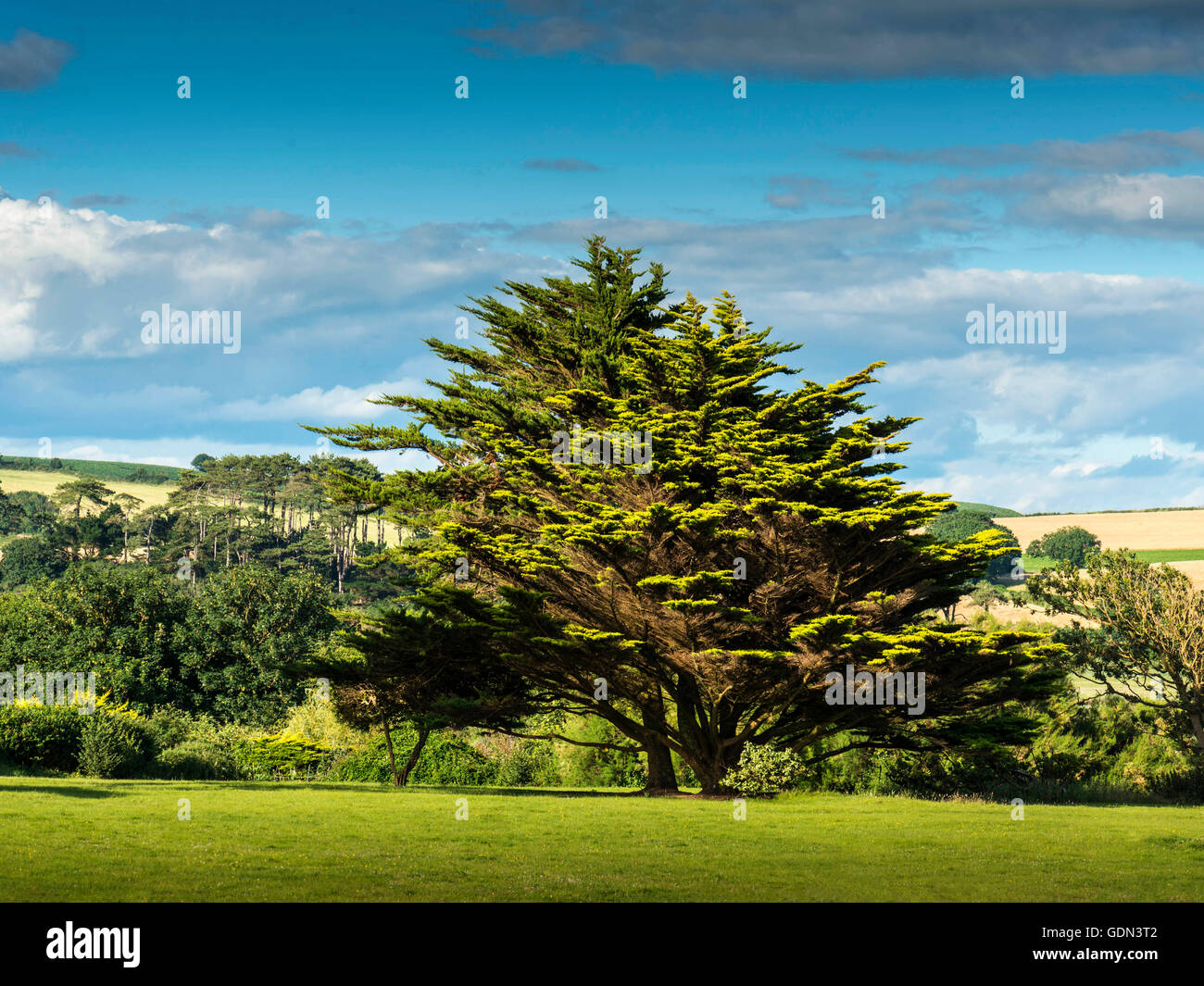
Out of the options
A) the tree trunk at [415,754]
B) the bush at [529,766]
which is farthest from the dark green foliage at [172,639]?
the tree trunk at [415,754]

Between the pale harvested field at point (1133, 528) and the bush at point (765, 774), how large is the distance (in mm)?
74695

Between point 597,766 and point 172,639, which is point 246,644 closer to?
point 172,639

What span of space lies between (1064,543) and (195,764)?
8619 centimetres

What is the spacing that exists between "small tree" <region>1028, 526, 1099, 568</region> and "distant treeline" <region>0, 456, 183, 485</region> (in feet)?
416

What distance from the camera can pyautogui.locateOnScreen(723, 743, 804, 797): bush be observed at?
93.6 ft

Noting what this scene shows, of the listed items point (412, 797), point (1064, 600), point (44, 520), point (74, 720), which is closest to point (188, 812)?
point (412, 797)

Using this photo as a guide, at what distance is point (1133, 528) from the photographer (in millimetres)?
106125

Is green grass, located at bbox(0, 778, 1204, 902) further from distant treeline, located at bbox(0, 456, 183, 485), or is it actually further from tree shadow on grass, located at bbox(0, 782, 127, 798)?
distant treeline, located at bbox(0, 456, 183, 485)

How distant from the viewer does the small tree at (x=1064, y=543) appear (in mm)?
101000

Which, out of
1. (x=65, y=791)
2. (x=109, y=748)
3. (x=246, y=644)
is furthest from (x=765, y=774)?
(x=246, y=644)

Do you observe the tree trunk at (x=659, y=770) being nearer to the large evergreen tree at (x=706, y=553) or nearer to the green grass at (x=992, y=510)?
the large evergreen tree at (x=706, y=553)
